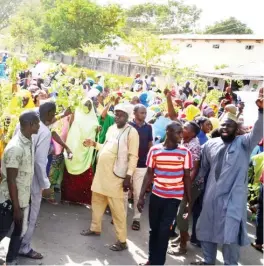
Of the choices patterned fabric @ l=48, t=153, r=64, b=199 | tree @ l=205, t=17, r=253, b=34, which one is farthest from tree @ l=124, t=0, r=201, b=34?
patterned fabric @ l=48, t=153, r=64, b=199

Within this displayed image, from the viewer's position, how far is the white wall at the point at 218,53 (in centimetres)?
2928

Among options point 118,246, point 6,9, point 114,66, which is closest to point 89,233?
point 118,246

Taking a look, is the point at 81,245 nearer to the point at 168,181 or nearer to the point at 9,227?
the point at 9,227

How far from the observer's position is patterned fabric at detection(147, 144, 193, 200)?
3.83m

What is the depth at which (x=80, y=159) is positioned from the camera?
5.69m

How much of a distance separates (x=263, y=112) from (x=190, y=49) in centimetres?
3293

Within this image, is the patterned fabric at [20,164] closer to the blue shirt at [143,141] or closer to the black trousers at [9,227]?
the black trousers at [9,227]

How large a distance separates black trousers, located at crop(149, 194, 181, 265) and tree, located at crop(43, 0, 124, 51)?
28598mm

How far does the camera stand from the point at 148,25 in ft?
187

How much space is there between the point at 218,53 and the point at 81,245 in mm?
29852

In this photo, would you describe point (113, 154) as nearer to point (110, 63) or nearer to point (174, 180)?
point (174, 180)

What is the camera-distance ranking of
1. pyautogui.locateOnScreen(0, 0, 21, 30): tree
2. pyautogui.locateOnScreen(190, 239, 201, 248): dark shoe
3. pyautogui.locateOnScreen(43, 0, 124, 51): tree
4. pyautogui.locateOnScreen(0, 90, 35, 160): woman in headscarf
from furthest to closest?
1. pyautogui.locateOnScreen(0, 0, 21, 30): tree
2. pyautogui.locateOnScreen(43, 0, 124, 51): tree
3. pyautogui.locateOnScreen(190, 239, 201, 248): dark shoe
4. pyautogui.locateOnScreen(0, 90, 35, 160): woman in headscarf

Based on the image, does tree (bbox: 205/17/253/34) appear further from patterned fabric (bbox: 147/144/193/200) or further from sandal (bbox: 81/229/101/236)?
patterned fabric (bbox: 147/144/193/200)

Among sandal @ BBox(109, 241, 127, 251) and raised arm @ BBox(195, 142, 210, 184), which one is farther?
sandal @ BBox(109, 241, 127, 251)
